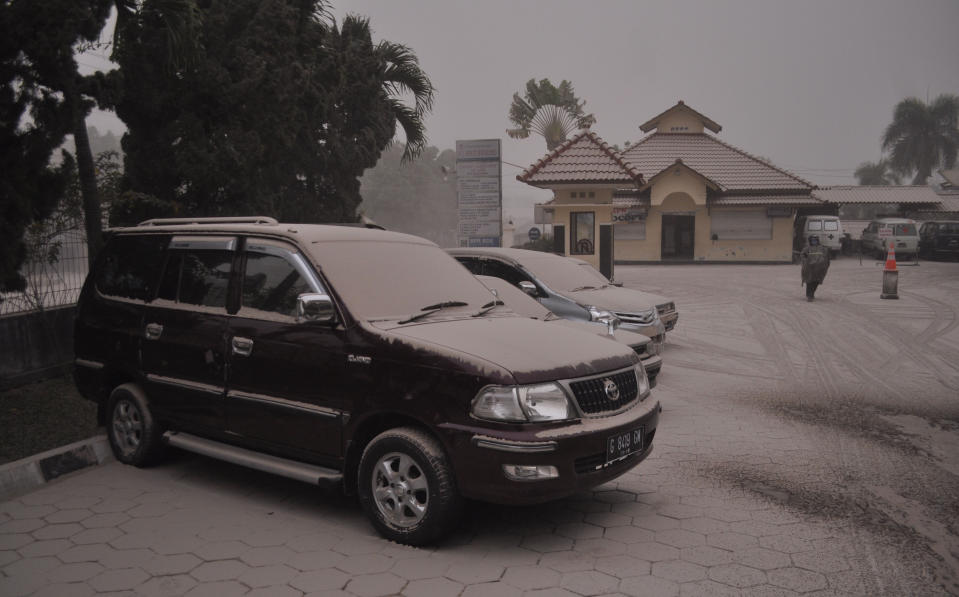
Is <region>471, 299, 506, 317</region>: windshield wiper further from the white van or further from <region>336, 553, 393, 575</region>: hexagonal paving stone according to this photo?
the white van

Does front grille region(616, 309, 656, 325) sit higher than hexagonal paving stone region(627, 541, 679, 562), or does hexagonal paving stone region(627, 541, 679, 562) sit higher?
front grille region(616, 309, 656, 325)

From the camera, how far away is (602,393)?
14.0ft

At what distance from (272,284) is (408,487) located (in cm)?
176

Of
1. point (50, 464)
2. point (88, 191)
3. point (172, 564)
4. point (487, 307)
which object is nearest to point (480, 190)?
point (88, 191)

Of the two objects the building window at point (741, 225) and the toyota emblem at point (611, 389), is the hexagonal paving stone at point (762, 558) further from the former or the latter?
the building window at point (741, 225)

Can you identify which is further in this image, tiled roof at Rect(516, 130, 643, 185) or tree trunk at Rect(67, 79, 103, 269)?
tiled roof at Rect(516, 130, 643, 185)

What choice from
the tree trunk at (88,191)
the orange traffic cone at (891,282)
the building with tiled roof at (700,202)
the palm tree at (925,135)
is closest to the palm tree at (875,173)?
the palm tree at (925,135)

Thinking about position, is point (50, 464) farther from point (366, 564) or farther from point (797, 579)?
point (797, 579)

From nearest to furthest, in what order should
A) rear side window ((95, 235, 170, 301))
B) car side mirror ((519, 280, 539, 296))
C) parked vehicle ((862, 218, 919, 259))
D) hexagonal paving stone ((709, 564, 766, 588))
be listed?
hexagonal paving stone ((709, 564, 766, 588)) < rear side window ((95, 235, 170, 301)) < car side mirror ((519, 280, 539, 296)) < parked vehicle ((862, 218, 919, 259))

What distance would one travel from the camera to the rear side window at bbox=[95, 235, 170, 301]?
18.9 feet

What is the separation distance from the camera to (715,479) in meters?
5.44

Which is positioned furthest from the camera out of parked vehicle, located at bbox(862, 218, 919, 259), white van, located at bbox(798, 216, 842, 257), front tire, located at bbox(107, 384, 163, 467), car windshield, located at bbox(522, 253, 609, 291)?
white van, located at bbox(798, 216, 842, 257)

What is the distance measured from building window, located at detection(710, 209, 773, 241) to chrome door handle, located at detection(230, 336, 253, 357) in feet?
110

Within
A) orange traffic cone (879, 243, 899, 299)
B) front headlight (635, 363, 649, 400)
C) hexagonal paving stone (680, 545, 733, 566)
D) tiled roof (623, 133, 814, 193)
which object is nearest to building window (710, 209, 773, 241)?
tiled roof (623, 133, 814, 193)
